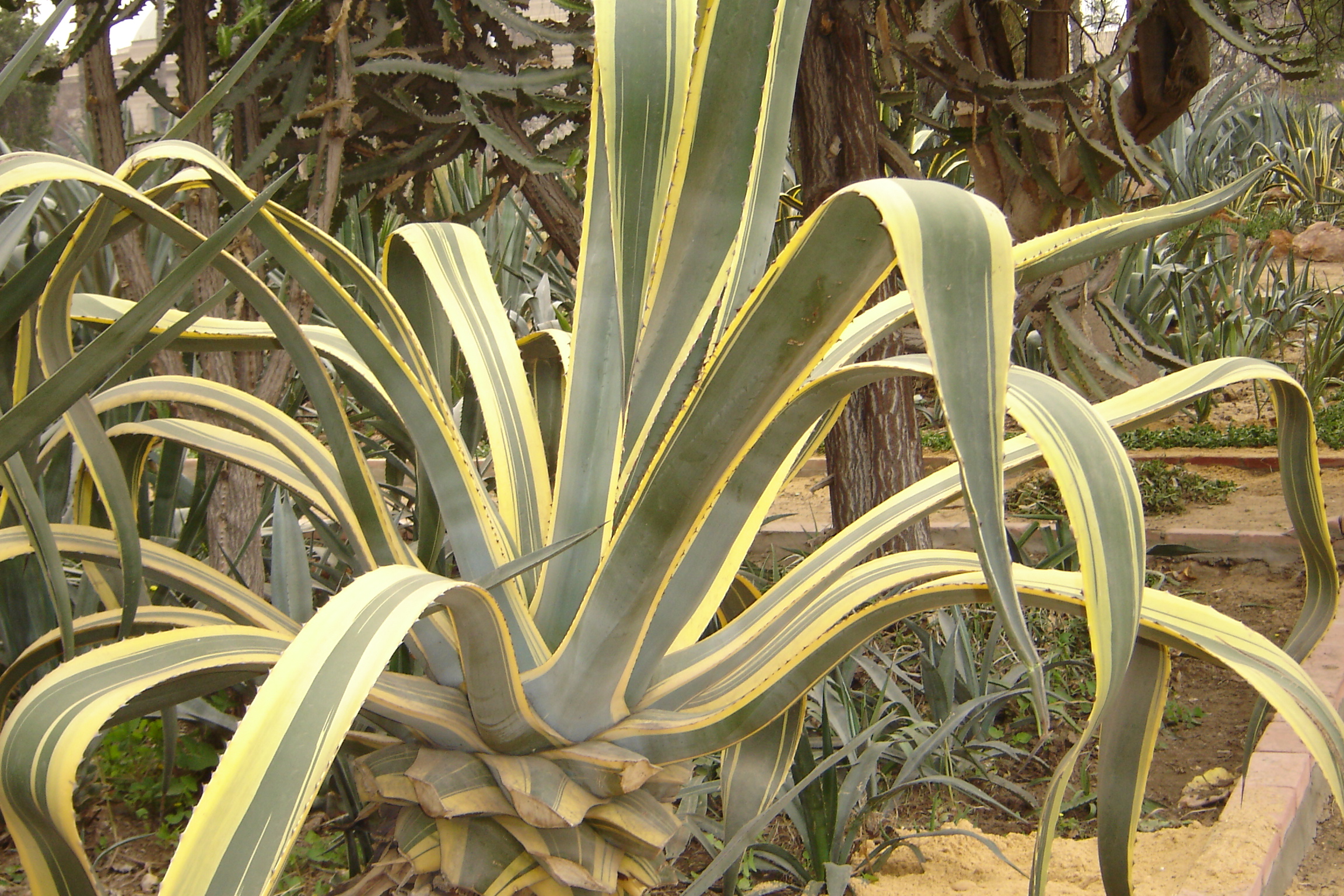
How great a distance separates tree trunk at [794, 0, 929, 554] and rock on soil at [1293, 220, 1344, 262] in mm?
7131

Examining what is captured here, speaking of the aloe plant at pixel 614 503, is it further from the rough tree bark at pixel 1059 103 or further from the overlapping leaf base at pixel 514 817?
the rough tree bark at pixel 1059 103

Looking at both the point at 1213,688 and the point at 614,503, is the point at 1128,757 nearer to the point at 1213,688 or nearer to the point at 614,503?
the point at 614,503

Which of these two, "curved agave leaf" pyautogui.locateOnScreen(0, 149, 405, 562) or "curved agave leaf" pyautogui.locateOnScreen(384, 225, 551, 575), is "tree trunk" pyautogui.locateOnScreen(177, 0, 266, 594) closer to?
"curved agave leaf" pyautogui.locateOnScreen(384, 225, 551, 575)

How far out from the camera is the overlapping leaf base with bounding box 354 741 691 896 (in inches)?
29.3

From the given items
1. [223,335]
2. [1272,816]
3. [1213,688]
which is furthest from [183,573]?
[1213,688]

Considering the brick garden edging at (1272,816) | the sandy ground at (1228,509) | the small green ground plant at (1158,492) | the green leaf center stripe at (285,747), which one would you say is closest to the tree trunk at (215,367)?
the green leaf center stripe at (285,747)

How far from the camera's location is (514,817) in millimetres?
772

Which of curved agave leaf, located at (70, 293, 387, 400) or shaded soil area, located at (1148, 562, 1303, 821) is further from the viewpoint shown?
shaded soil area, located at (1148, 562, 1303, 821)

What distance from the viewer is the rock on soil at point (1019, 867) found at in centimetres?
152

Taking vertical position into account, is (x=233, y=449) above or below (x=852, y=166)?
below

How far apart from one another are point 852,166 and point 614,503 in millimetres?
1309

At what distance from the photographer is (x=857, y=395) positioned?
6.93ft

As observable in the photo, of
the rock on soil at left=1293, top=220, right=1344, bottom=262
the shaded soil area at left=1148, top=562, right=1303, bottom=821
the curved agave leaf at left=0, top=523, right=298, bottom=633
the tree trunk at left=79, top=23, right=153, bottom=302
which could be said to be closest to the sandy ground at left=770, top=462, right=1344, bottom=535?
the shaded soil area at left=1148, top=562, right=1303, bottom=821

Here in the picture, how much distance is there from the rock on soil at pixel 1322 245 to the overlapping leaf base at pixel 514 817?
336 inches
